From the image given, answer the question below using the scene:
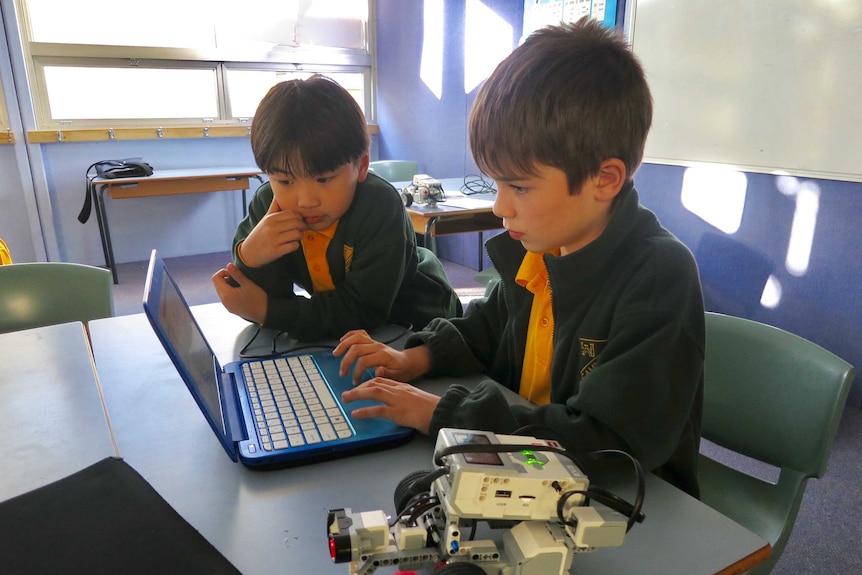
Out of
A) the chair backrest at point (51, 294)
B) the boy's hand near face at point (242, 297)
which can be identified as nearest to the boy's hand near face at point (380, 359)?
the boy's hand near face at point (242, 297)

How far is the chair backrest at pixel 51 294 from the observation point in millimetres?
1413

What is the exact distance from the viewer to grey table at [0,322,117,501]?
0.68m

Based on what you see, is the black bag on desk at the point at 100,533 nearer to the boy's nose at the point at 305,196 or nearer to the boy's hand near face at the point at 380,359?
the boy's hand near face at the point at 380,359

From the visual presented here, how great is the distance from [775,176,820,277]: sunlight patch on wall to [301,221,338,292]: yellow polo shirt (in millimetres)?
2026

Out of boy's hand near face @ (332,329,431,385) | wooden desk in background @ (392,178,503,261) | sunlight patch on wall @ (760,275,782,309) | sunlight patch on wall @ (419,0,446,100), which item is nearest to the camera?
boy's hand near face @ (332,329,431,385)

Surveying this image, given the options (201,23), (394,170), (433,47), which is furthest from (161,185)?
(433,47)

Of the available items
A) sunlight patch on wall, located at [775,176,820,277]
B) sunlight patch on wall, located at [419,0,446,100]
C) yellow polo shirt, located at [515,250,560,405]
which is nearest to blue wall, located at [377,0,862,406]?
sunlight patch on wall, located at [775,176,820,277]

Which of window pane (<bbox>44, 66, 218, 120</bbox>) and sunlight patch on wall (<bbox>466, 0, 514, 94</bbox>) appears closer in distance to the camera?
sunlight patch on wall (<bbox>466, 0, 514, 94</bbox>)

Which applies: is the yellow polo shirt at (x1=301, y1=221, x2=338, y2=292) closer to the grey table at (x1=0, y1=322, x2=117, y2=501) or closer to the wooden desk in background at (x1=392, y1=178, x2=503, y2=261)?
the grey table at (x1=0, y1=322, x2=117, y2=501)

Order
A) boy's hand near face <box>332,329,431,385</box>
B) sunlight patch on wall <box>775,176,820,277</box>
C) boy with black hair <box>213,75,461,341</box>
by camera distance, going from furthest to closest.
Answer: sunlight patch on wall <box>775,176,820,277</box>
boy with black hair <box>213,75,461,341</box>
boy's hand near face <box>332,329,431,385</box>

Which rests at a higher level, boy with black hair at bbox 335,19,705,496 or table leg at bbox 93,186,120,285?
boy with black hair at bbox 335,19,705,496

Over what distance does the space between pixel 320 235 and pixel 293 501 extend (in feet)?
2.38

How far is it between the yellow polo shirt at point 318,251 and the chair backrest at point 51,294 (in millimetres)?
537

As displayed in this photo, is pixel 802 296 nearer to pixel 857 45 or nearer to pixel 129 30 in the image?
pixel 857 45
